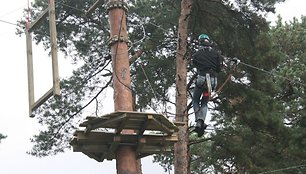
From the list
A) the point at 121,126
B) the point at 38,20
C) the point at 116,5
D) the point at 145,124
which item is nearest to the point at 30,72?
the point at 38,20

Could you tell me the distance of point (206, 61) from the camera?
23.7ft

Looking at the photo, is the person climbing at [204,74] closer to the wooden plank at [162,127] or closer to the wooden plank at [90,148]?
the wooden plank at [162,127]

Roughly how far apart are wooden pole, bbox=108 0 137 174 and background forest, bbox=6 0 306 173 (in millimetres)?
773

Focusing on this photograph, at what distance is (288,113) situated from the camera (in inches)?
632

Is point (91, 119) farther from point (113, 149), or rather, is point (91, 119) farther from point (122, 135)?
point (113, 149)

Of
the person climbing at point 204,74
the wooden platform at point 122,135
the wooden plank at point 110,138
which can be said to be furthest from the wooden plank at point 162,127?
the person climbing at point 204,74

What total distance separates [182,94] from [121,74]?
3.05 m

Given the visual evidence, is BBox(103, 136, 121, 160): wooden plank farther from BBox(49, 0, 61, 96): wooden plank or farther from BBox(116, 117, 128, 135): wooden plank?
BBox(49, 0, 61, 96): wooden plank

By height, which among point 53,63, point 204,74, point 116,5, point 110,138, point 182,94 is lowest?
point 110,138

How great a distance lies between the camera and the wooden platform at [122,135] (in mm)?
6129

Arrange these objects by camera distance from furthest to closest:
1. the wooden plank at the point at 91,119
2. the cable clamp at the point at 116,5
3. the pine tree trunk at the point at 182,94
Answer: the pine tree trunk at the point at 182,94, the cable clamp at the point at 116,5, the wooden plank at the point at 91,119

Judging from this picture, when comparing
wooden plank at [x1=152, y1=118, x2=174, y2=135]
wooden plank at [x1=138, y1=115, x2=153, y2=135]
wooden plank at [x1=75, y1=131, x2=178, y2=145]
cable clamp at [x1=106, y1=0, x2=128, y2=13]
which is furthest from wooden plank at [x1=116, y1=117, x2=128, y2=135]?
cable clamp at [x1=106, y1=0, x2=128, y2=13]

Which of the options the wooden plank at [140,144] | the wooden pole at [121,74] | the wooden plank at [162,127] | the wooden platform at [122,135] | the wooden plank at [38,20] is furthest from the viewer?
the wooden plank at [38,20]

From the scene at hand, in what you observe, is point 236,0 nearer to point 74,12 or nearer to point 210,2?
point 210,2
